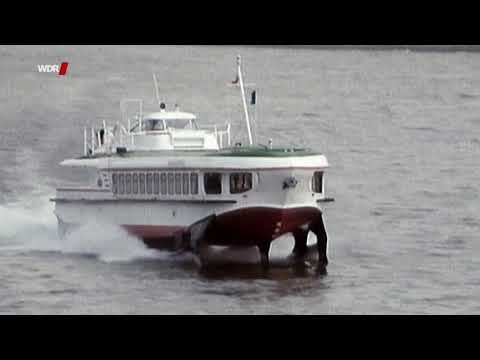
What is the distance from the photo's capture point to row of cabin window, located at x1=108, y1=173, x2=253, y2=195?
55.0 metres

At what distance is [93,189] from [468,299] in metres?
13.6

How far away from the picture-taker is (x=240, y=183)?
55.0 m

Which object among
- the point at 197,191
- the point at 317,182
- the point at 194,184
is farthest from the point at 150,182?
the point at 317,182

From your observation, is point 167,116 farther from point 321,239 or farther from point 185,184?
point 321,239

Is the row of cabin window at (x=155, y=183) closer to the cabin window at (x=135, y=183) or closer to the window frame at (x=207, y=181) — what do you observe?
the cabin window at (x=135, y=183)

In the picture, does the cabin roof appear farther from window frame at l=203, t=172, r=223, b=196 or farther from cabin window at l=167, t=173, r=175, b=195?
window frame at l=203, t=172, r=223, b=196

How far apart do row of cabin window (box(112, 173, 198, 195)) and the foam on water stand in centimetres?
145

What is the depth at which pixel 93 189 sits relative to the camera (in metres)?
58.7

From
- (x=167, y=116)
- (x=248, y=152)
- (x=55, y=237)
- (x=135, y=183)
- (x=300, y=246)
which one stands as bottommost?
(x=55, y=237)

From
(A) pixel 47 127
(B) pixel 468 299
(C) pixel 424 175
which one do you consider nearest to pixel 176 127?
(B) pixel 468 299

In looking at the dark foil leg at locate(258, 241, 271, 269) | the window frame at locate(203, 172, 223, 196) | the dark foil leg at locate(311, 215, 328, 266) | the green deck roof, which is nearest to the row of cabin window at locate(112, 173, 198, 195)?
the window frame at locate(203, 172, 223, 196)

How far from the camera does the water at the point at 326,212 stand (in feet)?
169

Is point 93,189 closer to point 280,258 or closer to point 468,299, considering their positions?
point 280,258

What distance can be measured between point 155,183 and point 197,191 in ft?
5.96
